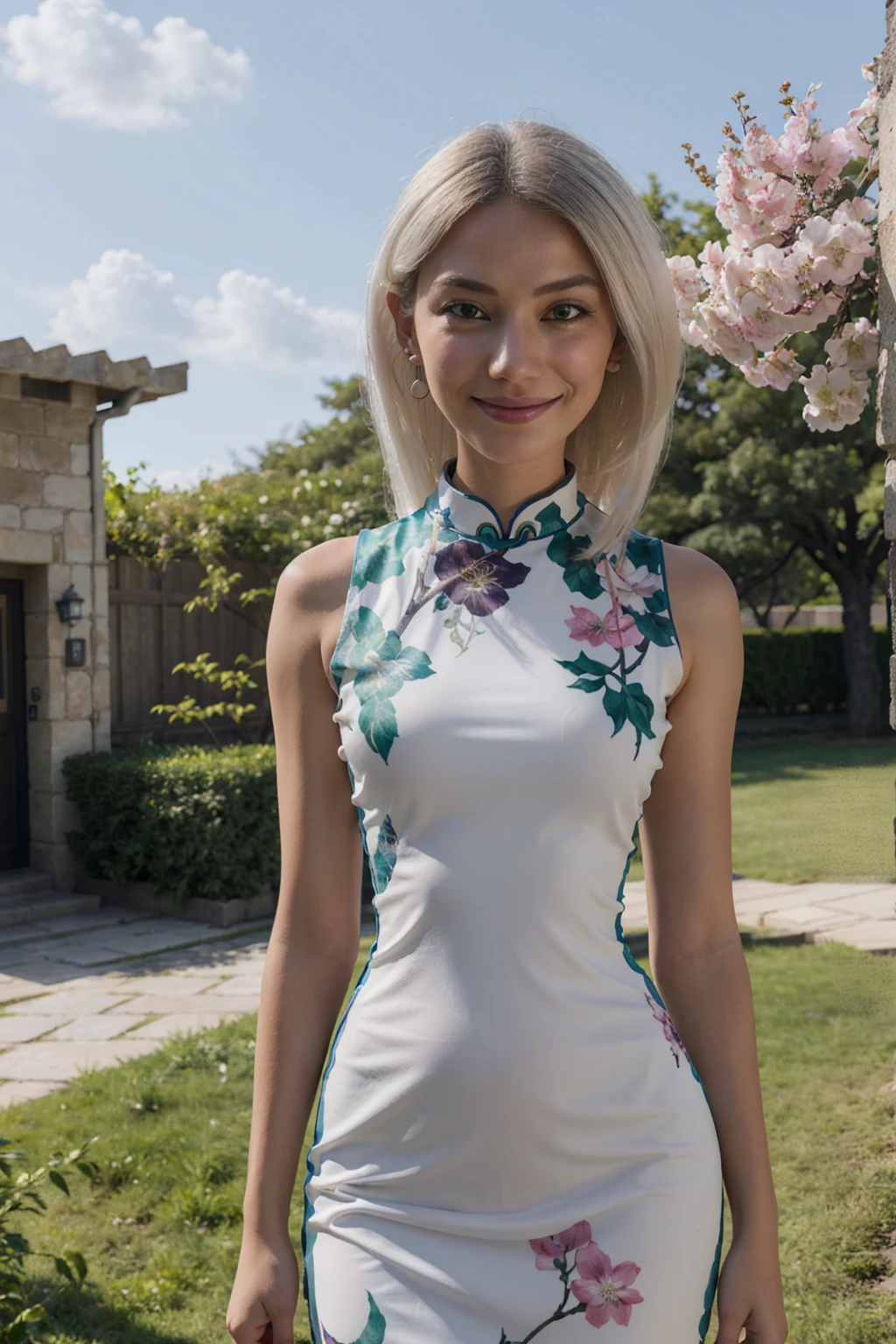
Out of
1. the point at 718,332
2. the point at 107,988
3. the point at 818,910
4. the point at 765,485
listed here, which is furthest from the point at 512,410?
the point at 765,485

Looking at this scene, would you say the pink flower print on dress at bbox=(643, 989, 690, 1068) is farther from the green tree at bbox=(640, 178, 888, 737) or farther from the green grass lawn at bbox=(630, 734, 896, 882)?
the green tree at bbox=(640, 178, 888, 737)

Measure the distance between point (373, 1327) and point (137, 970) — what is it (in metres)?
5.67

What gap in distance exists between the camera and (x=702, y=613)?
135 centimetres

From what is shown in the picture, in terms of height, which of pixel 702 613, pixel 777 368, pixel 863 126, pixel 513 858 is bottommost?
pixel 513 858

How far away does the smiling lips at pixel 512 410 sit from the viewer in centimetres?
132

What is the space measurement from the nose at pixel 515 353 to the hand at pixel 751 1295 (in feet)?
3.13

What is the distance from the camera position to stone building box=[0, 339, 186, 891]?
7.94 m

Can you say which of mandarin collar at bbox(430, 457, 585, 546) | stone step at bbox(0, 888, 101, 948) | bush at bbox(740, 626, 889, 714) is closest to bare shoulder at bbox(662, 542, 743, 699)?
mandarin collar at bbox(430, 457, 585, 546)

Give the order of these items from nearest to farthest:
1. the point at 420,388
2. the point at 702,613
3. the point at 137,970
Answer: the point at 702,613
the point at 420,388
the point at 137,970

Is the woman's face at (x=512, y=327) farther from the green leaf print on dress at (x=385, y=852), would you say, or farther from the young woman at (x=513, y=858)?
the green leaf print on dress at (x=385, y=852)

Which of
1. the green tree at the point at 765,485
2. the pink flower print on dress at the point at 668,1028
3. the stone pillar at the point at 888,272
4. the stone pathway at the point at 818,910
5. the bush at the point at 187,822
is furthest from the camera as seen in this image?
the green tree at the point at 765,485

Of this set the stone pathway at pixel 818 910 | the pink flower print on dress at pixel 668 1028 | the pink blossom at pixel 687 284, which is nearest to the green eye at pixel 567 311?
the pink flower print on dress at pixel 668 1028

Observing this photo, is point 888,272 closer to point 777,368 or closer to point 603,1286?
point 777,368

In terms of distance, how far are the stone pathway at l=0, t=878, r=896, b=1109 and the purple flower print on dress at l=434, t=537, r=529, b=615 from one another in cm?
391
